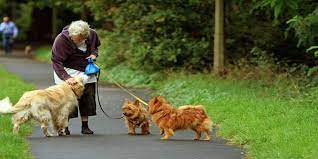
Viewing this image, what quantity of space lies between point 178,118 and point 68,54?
225 centimetres

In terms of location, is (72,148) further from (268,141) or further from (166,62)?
(166,62)

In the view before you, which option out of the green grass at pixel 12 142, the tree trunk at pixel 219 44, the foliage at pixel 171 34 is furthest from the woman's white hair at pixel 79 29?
the foliage at pixel 171 34

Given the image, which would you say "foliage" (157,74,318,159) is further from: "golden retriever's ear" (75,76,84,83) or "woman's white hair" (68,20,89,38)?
"woman's white hair" (68,20,89,38)

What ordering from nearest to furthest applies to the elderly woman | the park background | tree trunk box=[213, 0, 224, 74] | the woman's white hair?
the woman's white hair, the elderly woman, the park background, tree trunk box=[213, 0, 224, 74]

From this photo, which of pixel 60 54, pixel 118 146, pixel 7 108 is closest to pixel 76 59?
pixel 60 54

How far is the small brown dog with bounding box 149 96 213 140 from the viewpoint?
12148 millimetres

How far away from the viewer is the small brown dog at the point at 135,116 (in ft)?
42.1

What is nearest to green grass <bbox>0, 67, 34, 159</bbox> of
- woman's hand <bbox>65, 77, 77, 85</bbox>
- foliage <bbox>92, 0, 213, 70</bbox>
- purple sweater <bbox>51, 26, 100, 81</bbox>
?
woman's hand <bbox>65, 77, 77, 85</bbox>

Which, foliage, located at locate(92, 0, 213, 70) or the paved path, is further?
foliage, located at locate(92, 0, 213, 70)

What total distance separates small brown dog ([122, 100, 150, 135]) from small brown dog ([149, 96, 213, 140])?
56 centimetres

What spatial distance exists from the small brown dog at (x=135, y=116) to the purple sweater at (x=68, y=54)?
1.05 metres

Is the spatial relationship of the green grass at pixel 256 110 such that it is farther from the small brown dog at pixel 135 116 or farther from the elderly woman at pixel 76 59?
the elderly woman at pixel 76 59

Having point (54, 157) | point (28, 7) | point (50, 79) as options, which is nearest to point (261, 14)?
point (50, 79)

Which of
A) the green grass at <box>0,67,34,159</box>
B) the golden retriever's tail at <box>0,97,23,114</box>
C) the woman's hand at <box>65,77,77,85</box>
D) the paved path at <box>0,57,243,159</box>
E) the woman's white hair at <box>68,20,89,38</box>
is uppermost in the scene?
the woman's white hair at <box>68,20,89,38</box>
